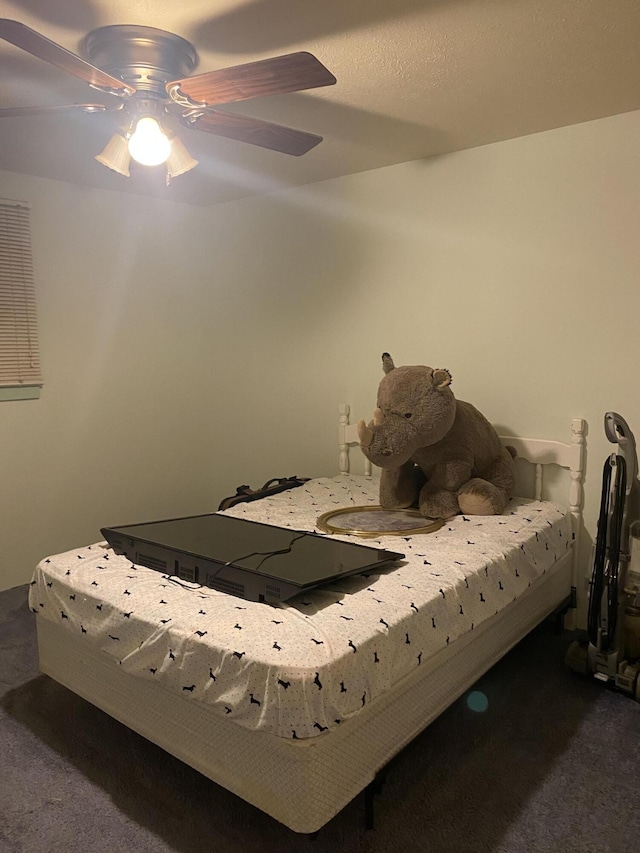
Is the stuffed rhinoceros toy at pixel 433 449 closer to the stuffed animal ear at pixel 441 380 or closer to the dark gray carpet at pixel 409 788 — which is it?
the stuffed animal ear at pixel 441 380

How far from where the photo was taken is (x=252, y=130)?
1.92 metres

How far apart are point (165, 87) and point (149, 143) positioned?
0.53 ft

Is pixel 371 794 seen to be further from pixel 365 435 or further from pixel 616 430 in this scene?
pixel 616 430

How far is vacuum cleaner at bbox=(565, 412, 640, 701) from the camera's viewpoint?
2.19m

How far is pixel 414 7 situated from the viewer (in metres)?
1.60

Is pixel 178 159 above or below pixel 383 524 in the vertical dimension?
above

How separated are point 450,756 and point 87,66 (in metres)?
2.17

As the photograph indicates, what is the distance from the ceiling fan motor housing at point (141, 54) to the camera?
67.6 inches

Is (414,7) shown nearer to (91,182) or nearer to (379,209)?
(379,209)

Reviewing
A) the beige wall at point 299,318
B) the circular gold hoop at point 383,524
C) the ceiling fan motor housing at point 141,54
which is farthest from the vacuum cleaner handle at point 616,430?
the ceiling fan motor housing at point 141,54

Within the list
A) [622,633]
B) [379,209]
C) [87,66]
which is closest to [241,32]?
[87,66]

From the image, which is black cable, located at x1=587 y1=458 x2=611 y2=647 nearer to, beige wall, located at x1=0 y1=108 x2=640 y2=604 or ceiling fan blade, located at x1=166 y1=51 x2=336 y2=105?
beige wall, located at x1=0 y1=108 x2=640 y2=604

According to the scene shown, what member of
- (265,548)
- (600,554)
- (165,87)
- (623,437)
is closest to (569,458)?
(623,437)

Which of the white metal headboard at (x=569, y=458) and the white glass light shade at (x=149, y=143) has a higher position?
the white glass light shade at (x=149, y=143)
